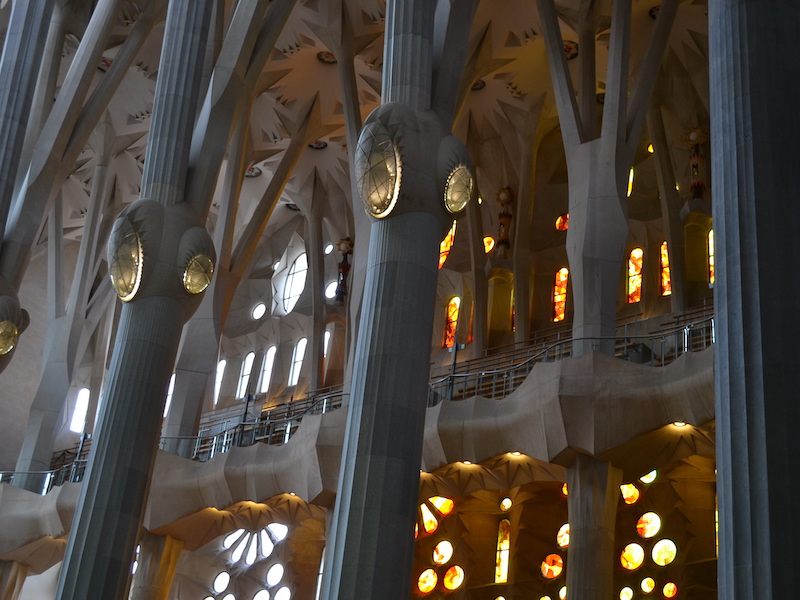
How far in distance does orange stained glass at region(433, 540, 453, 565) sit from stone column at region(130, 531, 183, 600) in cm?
487

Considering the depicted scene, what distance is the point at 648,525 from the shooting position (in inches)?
703

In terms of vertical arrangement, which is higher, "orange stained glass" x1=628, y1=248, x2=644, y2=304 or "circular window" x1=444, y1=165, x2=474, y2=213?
"orange stained glass" x1=628, y1=248, x2=644, y2=304

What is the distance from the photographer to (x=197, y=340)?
64.7ft

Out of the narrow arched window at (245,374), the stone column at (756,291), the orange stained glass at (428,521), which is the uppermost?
the narrow arched window at (245,374)

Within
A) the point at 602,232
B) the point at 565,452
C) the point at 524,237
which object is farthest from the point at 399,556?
the point at 524,237

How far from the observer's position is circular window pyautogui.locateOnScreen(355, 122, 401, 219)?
987cm

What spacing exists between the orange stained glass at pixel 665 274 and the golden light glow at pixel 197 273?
10.9m

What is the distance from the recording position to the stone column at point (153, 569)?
17.7 m

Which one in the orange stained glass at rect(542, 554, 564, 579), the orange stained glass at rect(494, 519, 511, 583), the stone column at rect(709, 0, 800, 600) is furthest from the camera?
the orange stained glass at rect(494, 519, 511, 583)

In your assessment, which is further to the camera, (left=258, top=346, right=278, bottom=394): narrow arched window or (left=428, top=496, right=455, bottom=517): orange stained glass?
(left=258, top=346, right=278, bottom=394): narrow arched window

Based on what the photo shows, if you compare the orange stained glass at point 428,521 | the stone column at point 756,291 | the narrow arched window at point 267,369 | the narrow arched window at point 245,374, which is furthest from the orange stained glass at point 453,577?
the stone column at point 756,291

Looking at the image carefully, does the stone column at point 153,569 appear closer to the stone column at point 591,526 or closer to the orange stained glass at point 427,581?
the orange stained glass at point 427,581

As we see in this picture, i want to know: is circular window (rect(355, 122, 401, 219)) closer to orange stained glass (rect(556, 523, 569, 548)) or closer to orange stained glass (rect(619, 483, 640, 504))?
orange stained glass (rect(619, 483, 640, 504))

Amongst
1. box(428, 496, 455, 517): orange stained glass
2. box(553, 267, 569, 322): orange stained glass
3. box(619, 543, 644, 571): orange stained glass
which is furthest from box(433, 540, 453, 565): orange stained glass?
box(553, 267, 569, 322): orange stained glass
